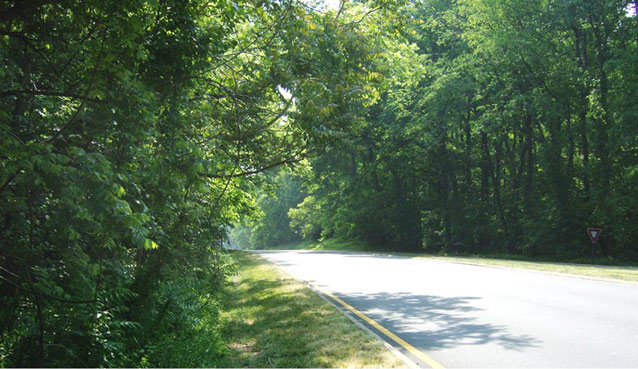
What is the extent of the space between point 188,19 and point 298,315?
5.39 meters

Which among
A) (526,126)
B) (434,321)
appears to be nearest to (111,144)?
(434,321)

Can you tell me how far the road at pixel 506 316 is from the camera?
5.84 meters

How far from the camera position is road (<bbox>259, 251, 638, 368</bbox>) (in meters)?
5.84

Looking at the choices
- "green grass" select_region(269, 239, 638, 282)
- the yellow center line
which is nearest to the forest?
the yellow center line

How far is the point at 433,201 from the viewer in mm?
40312

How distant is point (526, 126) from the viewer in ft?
102

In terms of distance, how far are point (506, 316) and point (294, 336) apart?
355 centimetres

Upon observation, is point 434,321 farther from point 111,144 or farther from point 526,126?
point 526,126

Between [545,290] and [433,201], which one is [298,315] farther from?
[433,201]

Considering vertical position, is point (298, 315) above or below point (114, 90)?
below

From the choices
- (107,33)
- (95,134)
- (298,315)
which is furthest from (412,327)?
(107,33)

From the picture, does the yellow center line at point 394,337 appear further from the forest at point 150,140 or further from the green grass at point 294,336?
the forest at point 150,140

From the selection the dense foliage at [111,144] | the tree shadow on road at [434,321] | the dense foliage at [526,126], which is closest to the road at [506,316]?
the tree shadow on road at [434,321]

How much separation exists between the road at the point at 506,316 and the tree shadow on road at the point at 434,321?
0.01 meters
